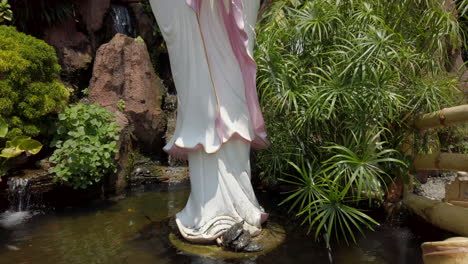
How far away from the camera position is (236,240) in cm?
331

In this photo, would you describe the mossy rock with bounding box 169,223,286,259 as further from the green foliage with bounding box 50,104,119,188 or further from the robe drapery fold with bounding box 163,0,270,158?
the green foliage with bounding box 50,104,119,188

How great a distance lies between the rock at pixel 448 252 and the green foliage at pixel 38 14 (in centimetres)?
703

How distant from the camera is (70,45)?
285 inches

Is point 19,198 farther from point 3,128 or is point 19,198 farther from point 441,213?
point 441,213

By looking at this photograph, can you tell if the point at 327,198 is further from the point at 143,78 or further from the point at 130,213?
the point at 143,78

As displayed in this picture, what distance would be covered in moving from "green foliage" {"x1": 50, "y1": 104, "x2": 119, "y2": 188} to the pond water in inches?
18.1

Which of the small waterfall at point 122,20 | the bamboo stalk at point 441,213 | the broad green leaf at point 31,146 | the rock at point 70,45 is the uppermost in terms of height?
the small waterfall at point 122,20

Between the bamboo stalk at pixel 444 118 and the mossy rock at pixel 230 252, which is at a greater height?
the bamboo stalk at pixel 444 118

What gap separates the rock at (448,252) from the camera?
179 cm

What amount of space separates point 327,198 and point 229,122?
104 cm

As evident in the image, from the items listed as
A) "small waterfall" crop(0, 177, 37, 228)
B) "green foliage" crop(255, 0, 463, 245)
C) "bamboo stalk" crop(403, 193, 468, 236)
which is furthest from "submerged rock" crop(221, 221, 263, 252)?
"small waterfall" crop(0, 177, 37, 228)

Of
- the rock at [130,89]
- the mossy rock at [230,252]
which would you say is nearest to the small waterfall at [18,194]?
the rock at [130,89]

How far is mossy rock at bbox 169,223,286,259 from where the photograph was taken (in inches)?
129

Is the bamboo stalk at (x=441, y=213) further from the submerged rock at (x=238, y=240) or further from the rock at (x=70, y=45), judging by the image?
the rock at (x=70, y=45)
